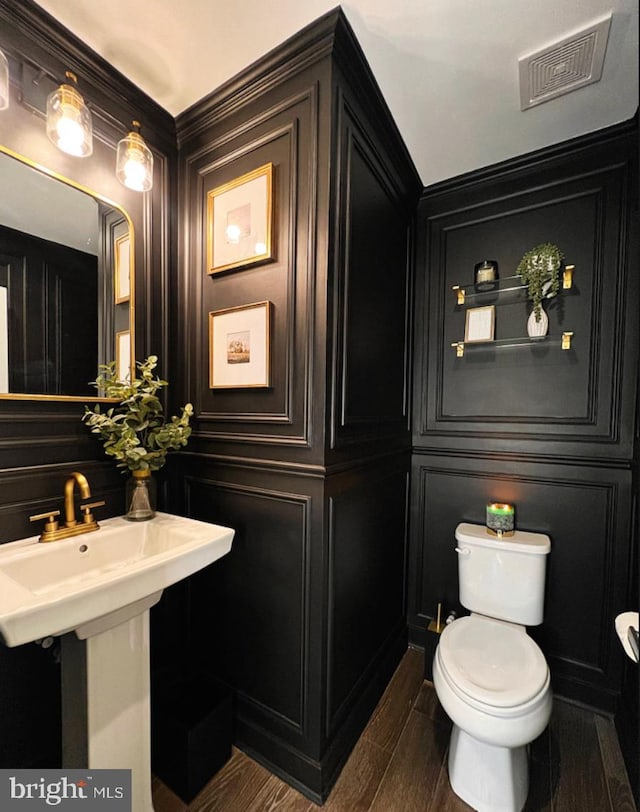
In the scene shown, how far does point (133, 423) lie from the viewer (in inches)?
53.3

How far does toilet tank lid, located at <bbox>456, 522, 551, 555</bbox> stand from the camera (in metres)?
1.57

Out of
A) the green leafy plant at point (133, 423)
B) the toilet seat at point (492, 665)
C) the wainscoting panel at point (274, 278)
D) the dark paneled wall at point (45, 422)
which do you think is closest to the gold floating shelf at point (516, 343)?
the wainscoting panel at point (274, 278)

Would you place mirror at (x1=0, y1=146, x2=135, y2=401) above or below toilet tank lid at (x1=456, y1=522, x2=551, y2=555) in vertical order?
above

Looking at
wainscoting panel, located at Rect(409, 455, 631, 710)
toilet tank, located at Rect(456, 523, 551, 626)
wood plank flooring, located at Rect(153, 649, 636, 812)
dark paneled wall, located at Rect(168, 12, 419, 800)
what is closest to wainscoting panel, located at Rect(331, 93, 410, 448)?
dark paneled wall, located at Rect(168, 12, 419, 800)

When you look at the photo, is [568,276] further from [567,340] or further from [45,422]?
[45,422]

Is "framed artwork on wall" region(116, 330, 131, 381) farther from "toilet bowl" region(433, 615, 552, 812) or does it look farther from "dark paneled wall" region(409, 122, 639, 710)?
"toilet bowl" region(433, 615, 552, 812)

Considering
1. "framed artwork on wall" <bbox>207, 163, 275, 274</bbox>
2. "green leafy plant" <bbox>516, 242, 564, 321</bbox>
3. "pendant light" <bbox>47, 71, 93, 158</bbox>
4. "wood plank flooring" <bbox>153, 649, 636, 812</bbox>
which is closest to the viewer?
"pendant light" <bbox>47, 71, 93, 158</bbox>

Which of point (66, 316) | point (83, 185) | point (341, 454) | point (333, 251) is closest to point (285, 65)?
point (333, 251)

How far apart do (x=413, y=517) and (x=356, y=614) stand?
734 mm

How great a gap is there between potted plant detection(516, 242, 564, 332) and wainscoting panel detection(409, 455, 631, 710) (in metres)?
0.80

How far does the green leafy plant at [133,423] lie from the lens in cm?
127

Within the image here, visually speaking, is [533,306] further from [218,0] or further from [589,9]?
[218,0]

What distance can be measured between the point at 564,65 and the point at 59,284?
1952 mm

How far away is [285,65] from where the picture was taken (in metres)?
1.26
